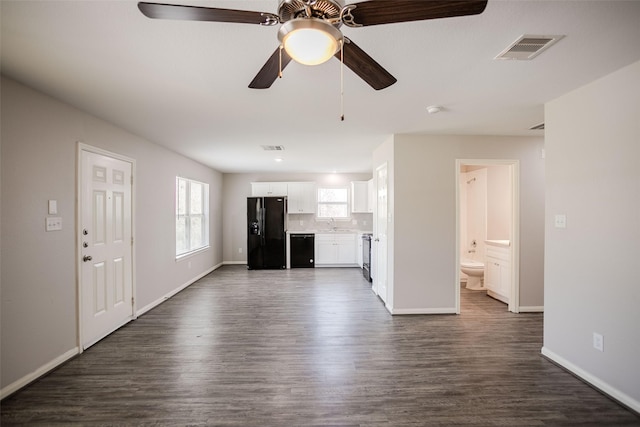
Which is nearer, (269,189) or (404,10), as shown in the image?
(404,10)

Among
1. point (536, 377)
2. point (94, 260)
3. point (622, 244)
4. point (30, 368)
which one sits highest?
point (622, 244)

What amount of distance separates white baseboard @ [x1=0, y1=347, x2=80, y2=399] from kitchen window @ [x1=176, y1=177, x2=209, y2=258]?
2392 millimetres

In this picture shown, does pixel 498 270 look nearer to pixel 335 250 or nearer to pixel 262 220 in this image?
pixel 335 250

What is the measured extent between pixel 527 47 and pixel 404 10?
1181 mm

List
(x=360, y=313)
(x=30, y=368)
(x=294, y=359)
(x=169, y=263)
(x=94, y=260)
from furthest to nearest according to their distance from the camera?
(x=169, y=263)
(x=360, y=313)
(x=94, y=260)
(x=294, y=359)
(x=30, y=368)

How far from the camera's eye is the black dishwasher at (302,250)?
22.7 ft

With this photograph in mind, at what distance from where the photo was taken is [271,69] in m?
1.49

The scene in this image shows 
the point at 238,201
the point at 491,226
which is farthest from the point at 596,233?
the point at 238,201

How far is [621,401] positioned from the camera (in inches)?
80.4

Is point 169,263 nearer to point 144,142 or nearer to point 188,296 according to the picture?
point 188,296

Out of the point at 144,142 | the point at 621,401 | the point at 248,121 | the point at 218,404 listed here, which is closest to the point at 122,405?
the point at 218,404

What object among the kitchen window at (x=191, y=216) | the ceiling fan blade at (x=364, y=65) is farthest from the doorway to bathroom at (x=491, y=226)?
the kitchen window at (x=191, y=216)

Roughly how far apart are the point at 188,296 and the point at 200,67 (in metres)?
3.79

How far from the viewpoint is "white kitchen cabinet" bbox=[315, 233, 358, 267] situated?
6953 millimetres
